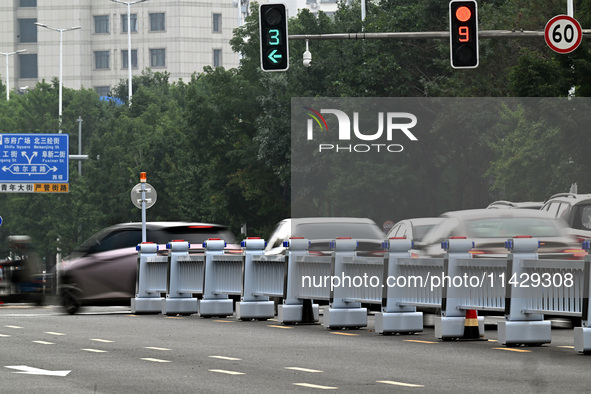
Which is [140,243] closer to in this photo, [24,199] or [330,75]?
[330,75]

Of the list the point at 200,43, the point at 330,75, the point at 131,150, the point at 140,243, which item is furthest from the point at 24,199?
the point at 140,243

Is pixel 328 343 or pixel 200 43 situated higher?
pixel 200 43

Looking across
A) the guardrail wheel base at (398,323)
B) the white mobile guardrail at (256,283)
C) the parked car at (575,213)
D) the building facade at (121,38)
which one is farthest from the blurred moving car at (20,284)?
the building facade at (121,38)

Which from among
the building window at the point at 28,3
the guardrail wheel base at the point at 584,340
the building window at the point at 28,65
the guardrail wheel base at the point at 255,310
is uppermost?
the building window at the point at 28,3

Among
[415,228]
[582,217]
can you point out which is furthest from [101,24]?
[582,217]

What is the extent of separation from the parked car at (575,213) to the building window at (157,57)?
12117cm

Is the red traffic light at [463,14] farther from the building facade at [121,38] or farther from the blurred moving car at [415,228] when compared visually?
the building facade at [121,38]

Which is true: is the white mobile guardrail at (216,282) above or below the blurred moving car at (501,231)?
below

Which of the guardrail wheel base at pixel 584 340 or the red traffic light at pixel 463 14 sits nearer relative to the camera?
the guardrail wheel base at pixel 584 340

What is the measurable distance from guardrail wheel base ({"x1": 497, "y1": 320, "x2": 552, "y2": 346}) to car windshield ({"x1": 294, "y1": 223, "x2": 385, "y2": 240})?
680 centimetres

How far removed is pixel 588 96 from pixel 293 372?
81.5 feet

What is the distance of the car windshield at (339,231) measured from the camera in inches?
874

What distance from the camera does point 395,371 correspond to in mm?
12742

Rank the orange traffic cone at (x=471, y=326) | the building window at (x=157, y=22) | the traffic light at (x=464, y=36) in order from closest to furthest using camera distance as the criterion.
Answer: the orange traffic cone at (x=471, y=326) < the traffic light at (x=464, y=36) < the building window at (x=157, y=22)
